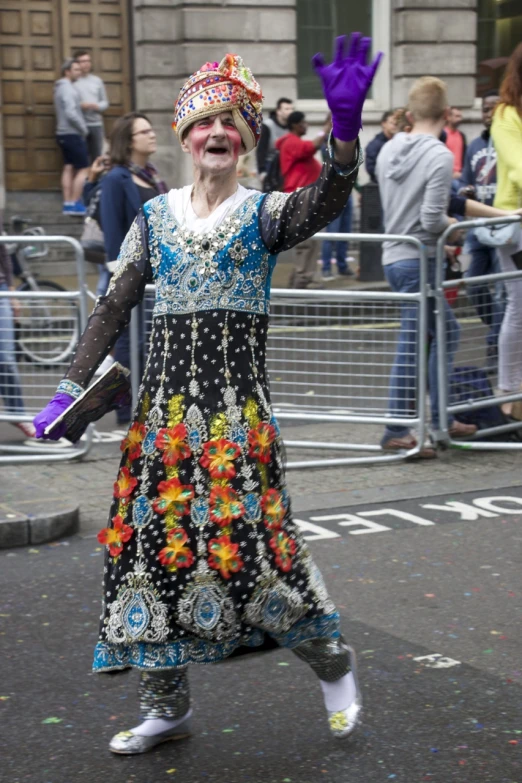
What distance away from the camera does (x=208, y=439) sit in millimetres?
3549

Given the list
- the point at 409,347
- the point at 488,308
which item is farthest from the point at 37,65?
the point at 409,347

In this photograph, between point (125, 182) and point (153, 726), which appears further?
point (125, 182)

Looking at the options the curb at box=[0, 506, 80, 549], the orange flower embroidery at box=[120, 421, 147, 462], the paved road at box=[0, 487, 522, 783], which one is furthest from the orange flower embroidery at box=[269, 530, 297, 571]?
the curb at box=[0, 506, 80, 549]

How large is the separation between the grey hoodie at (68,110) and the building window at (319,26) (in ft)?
11.2

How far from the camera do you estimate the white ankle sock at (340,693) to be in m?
3.77

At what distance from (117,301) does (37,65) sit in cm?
1516

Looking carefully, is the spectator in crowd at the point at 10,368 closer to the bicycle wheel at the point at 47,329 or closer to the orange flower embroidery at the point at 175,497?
the bicycle wheel at the point at 47,329

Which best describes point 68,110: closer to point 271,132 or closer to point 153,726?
point 271,132

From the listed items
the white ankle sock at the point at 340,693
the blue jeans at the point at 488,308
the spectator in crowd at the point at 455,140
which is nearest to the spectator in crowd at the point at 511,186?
the blue jeans at the point at 488,308

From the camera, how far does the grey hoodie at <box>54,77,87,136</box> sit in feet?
56.9

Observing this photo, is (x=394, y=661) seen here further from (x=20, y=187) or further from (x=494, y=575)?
(x=20, y=187)

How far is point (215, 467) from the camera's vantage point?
353cm

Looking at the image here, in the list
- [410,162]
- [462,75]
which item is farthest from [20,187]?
[410,162]

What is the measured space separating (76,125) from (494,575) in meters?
13.2
